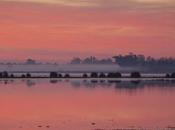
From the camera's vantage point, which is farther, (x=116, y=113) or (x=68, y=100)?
(x=68, y=100)

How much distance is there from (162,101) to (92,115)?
8710 mm

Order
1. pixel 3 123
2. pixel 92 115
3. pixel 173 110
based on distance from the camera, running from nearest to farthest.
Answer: pixel 3 123
pixel 92 115
pixel 173 110

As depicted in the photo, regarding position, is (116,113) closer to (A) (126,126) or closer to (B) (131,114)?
(B) (131,114)

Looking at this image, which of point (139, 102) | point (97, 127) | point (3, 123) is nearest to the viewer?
point (97, 127)

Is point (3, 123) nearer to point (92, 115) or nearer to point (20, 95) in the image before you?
point (92, 115)

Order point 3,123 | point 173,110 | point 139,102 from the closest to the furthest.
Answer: point 3,123
point 173,110
point 139,102

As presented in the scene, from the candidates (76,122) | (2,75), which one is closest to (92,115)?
(76,122)

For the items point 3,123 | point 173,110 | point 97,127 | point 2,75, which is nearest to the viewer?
point 97,127

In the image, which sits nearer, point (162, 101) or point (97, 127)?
point (97, 127)

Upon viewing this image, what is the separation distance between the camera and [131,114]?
78.7 ft

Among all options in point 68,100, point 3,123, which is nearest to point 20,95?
point 68,100

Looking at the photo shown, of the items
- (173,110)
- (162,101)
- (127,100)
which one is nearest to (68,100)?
(127,100)

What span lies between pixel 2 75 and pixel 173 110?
195ft

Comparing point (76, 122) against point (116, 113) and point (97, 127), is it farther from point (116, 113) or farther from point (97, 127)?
point (116, 113)
